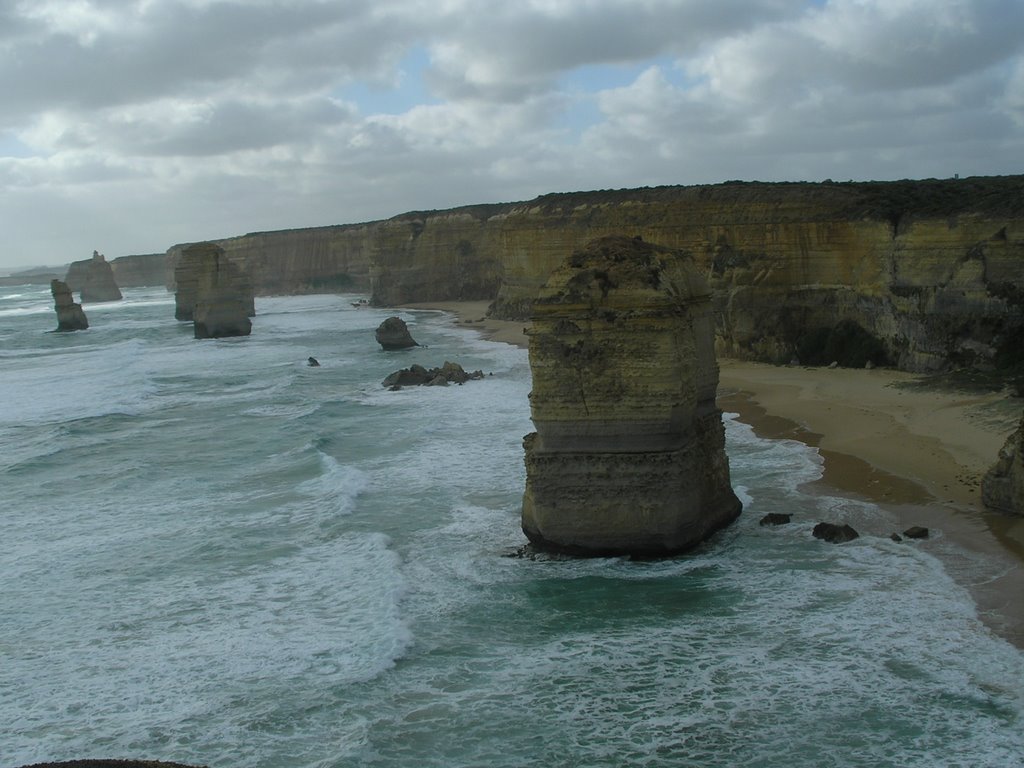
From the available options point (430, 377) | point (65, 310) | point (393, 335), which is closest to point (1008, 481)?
point (430, 377)

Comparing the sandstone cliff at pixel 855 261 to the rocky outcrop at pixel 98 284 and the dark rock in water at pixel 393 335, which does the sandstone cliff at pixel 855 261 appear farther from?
the rocky outcrop at pixel 98 284

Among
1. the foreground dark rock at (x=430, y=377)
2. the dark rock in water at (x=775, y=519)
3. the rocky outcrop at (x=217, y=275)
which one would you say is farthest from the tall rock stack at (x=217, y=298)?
the dark rock in water at (x=775, y=519)

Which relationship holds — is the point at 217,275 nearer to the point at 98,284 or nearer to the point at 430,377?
the point at 430,377

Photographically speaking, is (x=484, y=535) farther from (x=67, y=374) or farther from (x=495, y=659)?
(x=67, y=374)

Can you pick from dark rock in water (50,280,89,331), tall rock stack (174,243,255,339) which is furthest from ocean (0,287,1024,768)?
dark rock in water (50,280,89,331)

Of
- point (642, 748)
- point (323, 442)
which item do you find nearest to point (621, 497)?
point (642, 748)

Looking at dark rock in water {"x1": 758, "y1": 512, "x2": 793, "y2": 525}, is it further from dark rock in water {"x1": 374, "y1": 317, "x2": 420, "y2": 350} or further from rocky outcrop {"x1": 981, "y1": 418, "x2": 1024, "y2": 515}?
dark rock in water {"x1": 374, "y1": 317, "x2": 420, "y2": 350}
